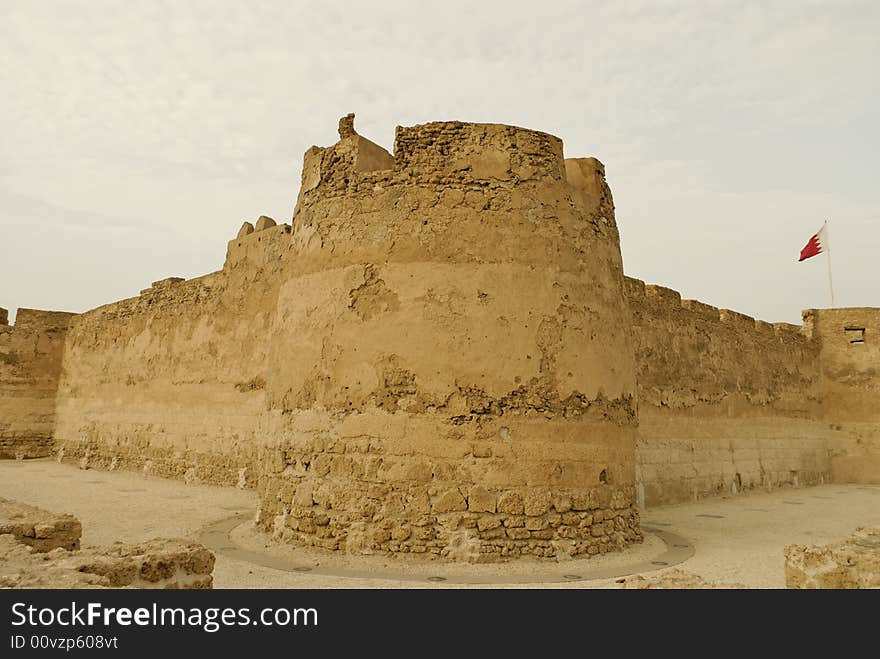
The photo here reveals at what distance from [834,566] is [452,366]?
3.31 meters

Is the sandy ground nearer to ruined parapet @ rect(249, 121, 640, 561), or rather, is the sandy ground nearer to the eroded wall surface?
ruined parapet @ rect(249, 121, 640, 561)

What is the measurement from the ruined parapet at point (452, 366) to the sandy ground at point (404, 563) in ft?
1.01

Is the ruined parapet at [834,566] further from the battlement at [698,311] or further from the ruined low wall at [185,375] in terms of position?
the ruined low wall at [185,375]

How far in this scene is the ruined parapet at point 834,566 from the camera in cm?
389

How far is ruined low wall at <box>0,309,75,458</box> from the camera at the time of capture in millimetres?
18172

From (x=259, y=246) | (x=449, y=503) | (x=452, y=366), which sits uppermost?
(x=259, y=246)

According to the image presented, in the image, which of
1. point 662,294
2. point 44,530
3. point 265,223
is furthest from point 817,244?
point 44,530

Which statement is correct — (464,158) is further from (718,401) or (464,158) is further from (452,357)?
(718,401)

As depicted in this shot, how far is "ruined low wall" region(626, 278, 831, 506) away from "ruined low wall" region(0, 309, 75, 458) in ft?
51.6

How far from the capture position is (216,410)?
12.5m

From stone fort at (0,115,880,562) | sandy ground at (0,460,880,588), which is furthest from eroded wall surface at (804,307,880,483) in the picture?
stone fort at (0,115,880,562)

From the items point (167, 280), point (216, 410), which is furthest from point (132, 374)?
point (216, 410)

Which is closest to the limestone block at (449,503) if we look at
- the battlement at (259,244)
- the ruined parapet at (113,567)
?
the ruined parapet at (113,567)

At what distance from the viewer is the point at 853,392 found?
701 inches
